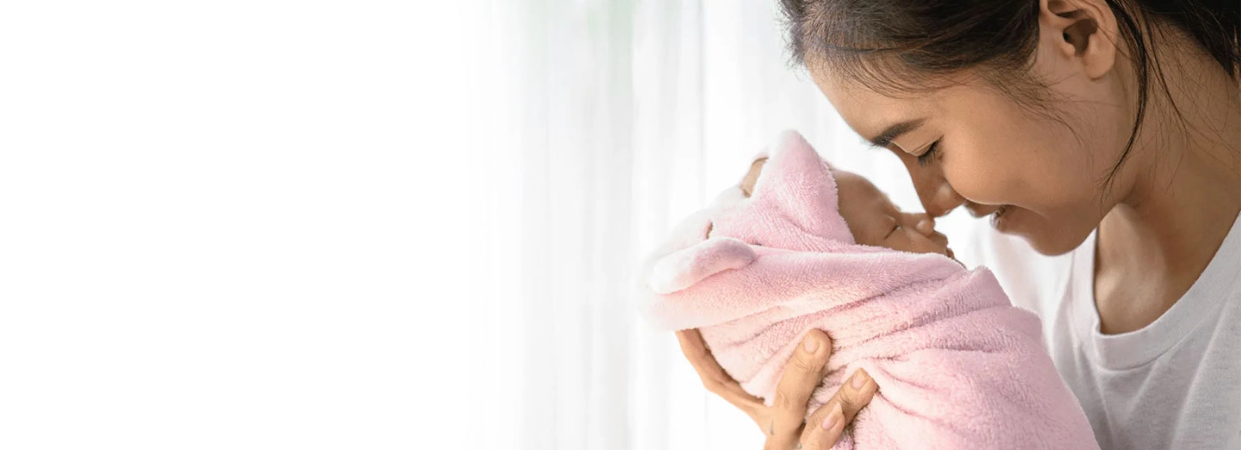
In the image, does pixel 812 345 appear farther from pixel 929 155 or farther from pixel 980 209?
pixel 980 209

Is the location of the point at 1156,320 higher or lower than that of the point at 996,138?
lower

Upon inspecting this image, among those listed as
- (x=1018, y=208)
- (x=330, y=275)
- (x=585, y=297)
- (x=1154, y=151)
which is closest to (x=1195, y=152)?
(x=1154, y=151)

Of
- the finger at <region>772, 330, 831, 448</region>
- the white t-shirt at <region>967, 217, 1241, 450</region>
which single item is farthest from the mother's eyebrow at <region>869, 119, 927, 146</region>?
the white t-shirt at <region>967, 217, 1241, 450</region>

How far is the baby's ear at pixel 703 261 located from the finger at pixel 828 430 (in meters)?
0.17

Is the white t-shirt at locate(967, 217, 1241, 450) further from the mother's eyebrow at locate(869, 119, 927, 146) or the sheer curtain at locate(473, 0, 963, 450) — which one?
the sheer curtain at locate(473, 0, 963, 450)

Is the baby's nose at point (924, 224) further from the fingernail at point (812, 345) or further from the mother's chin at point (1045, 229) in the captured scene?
the fingernail at point (812, 345)

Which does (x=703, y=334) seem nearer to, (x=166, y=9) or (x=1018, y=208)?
(x=1018, y=208)

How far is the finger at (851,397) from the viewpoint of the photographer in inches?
39.3

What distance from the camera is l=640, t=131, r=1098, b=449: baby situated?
96cm

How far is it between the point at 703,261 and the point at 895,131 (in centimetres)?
24

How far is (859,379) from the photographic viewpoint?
100 centimetres

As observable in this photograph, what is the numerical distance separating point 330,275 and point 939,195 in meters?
0.90

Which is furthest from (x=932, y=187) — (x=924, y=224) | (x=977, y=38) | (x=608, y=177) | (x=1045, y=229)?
(x=608, y=177)

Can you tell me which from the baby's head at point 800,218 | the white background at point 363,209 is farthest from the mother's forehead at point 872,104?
the white background at point 363,209
